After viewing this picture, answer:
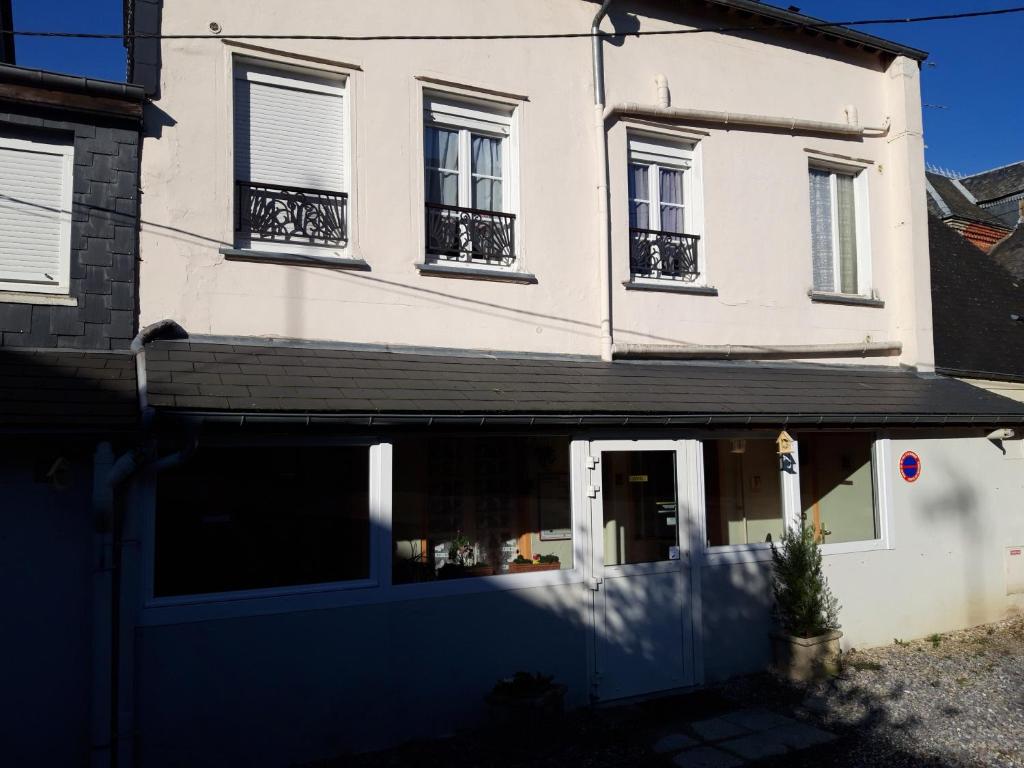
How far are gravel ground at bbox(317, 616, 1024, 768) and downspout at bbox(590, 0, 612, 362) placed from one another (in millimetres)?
3347

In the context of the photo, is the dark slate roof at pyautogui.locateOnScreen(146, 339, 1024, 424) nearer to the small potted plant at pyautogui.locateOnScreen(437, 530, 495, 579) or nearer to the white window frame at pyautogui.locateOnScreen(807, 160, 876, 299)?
the white window frame at pyautogui.locateOnScreen(807, 160, 876, 299)

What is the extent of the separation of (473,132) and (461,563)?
407cm

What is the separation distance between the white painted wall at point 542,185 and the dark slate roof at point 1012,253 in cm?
729

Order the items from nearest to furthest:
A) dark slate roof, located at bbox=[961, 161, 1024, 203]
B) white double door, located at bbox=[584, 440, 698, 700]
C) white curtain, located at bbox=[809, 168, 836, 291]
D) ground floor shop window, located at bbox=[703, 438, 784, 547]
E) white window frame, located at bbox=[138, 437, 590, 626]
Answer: white window frame, located at bbox=[138, 437, 590, 626] → white double door, located at bbox=[584, 440, 698, 700] → ground floor shop window, located at bbox=[703, 438, 784, 547] → white curtain, located at bbox=[809, 168, 836, 291] → dark slate roof, located at bbox=[961, 161, 1024, 203]

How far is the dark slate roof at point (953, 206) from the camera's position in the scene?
57.6 feet

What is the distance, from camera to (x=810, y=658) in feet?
25.2

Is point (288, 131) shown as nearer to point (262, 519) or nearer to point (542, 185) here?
point (542, 185)

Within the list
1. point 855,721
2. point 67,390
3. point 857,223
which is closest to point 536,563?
point 855,721

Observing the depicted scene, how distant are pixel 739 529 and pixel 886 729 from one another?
2.36 m

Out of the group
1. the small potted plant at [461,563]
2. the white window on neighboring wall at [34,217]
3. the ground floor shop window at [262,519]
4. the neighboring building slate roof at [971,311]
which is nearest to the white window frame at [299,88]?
the white window on neighboring wall at [34,217]

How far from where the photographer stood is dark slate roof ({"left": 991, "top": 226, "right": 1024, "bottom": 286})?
16.1 m

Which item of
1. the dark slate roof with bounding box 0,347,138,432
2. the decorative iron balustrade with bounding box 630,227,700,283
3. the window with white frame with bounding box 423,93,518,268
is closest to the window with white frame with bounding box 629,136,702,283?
the decorative iron balustrade with bounding box 630,227,700,283

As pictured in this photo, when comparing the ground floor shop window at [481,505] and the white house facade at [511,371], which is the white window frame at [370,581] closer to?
the white house facade at [511,371]

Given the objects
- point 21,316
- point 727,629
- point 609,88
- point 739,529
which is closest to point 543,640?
point 727,629
